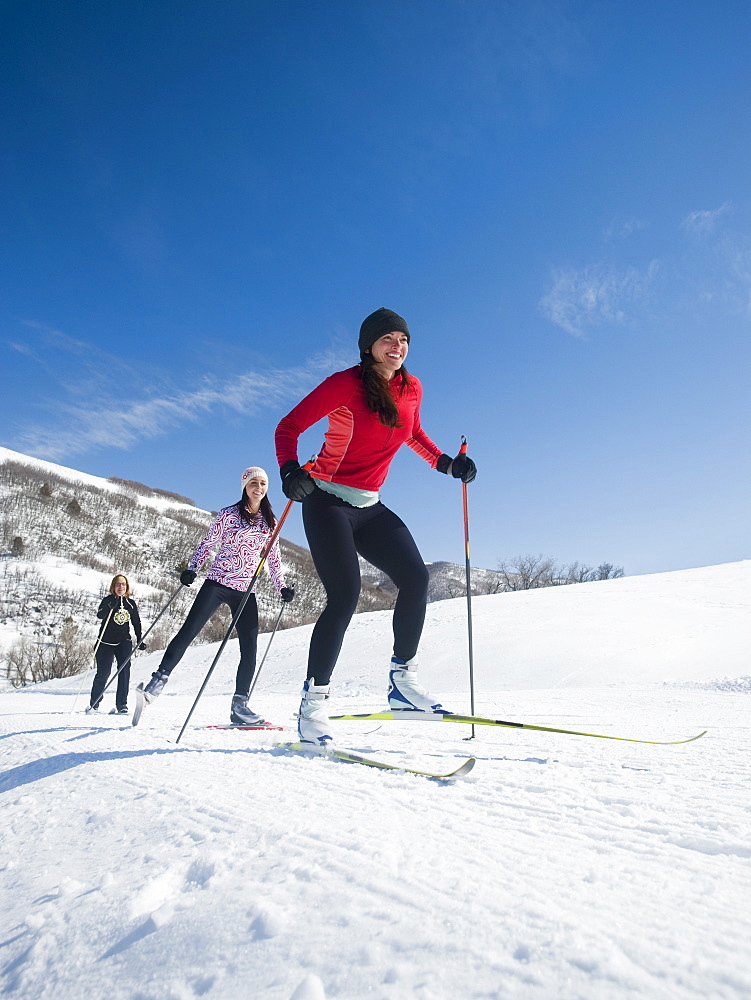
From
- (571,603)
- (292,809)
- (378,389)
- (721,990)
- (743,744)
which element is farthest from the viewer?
(571,603)

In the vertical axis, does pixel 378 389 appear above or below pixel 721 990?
above

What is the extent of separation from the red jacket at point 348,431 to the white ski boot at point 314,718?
103cm

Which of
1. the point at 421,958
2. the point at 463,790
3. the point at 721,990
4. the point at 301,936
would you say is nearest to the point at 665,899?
the point at 721,990

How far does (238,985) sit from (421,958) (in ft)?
0.78

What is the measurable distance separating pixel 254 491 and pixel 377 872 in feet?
13.0

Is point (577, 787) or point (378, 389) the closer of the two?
point (577, 787)

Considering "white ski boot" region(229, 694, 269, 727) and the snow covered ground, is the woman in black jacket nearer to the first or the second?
"white ski boot" region(229, 694, 269, 727)

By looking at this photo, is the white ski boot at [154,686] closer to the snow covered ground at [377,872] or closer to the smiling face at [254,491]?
the snow covered ground at [377,872]

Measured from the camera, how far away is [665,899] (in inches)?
33.8

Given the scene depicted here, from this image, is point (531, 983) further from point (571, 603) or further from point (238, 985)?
point (571, 603)

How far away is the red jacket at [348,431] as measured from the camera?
106 inches

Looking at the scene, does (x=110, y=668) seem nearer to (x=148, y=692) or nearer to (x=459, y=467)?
(x=148, y=692)

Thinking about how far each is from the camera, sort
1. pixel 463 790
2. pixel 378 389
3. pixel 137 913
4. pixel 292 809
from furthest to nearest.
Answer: pixel 378 389 < pixel 463 790 < pixel 292 809 < pixel 137 913

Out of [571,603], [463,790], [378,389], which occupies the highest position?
[571,603]
